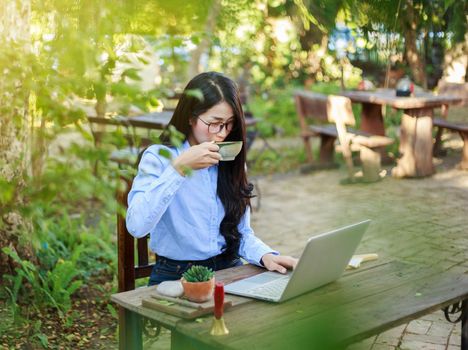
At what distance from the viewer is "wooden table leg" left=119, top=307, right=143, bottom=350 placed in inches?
86.4

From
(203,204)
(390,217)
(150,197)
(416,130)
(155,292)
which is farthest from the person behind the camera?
(416,130)

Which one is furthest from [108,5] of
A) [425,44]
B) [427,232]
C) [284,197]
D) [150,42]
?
[284,197]

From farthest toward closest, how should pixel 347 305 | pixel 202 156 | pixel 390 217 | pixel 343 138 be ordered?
pixel 343 138, pixel 390 217, pixel 202 156, pixel 347 305

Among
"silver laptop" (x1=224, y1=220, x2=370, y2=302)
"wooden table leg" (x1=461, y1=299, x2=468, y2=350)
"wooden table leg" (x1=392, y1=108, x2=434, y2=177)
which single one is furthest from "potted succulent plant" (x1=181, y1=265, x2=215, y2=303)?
"wooden table leg" (x1=392, y1=108, x2=434, y2=177)

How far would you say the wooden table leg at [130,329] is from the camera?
220 cm

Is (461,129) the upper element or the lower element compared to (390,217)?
upper

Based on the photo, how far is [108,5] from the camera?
180 centimetres

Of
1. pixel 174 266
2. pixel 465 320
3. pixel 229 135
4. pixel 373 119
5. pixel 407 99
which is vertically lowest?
pixel 465 320

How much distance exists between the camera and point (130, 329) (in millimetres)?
2201

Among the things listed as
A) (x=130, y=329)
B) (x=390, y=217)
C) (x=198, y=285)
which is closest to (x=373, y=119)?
(x=390, y=217)

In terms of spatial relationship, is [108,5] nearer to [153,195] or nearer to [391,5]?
[153,195]

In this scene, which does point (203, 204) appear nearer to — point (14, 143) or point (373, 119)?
point (14, 143)

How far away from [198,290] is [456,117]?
7031 millimetres

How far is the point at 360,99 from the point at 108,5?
21.8 feet
